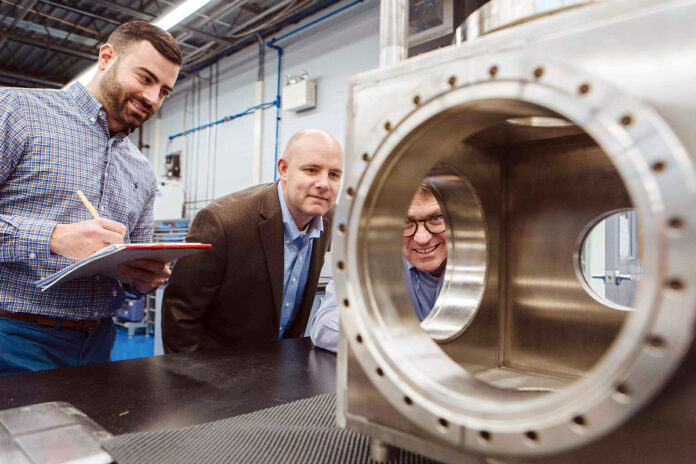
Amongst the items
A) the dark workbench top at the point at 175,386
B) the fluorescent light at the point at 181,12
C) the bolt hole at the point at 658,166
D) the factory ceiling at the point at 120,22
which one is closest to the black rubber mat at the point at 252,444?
the dark workbench top at the point at 175,386

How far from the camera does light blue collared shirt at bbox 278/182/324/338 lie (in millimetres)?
1545

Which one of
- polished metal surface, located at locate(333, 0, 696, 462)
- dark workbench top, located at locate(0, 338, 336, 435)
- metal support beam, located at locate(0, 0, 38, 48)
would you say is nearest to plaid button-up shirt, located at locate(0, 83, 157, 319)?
dark workbench top, located at locate(0, 338, 336, 435)

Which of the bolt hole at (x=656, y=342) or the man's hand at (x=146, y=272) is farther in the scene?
the man's hand at (x=146, y=272)

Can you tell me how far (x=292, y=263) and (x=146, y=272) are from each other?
23.3 inches

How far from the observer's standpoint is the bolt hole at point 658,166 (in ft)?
0.82

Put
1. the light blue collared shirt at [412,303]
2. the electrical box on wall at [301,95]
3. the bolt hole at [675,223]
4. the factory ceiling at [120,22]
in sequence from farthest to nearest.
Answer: the factory ceiling at [120,22], the electrical box on wall at [301,95], the light blue collared shirt at [412,303], the bolt hole at [675,223]

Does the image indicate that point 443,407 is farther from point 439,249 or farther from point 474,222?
point 439,249

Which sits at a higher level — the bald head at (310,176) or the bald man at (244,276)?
the bald head at (310,176)

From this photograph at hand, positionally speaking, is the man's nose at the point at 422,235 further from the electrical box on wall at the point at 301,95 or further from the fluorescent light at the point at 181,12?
the electrical box on wall at the point at 301,95

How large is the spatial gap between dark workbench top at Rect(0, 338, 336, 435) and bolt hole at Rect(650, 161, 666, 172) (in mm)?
499

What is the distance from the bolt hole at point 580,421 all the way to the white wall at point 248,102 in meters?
2.58

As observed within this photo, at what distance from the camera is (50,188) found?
1.10 metres

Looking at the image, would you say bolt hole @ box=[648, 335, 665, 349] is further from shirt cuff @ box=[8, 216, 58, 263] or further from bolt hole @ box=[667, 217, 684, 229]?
shirt cuff @ box=[8, 216, 58, 263]

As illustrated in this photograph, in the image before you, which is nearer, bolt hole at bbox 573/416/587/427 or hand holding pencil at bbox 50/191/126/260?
bolt hole at bbox 573/416/587/427
